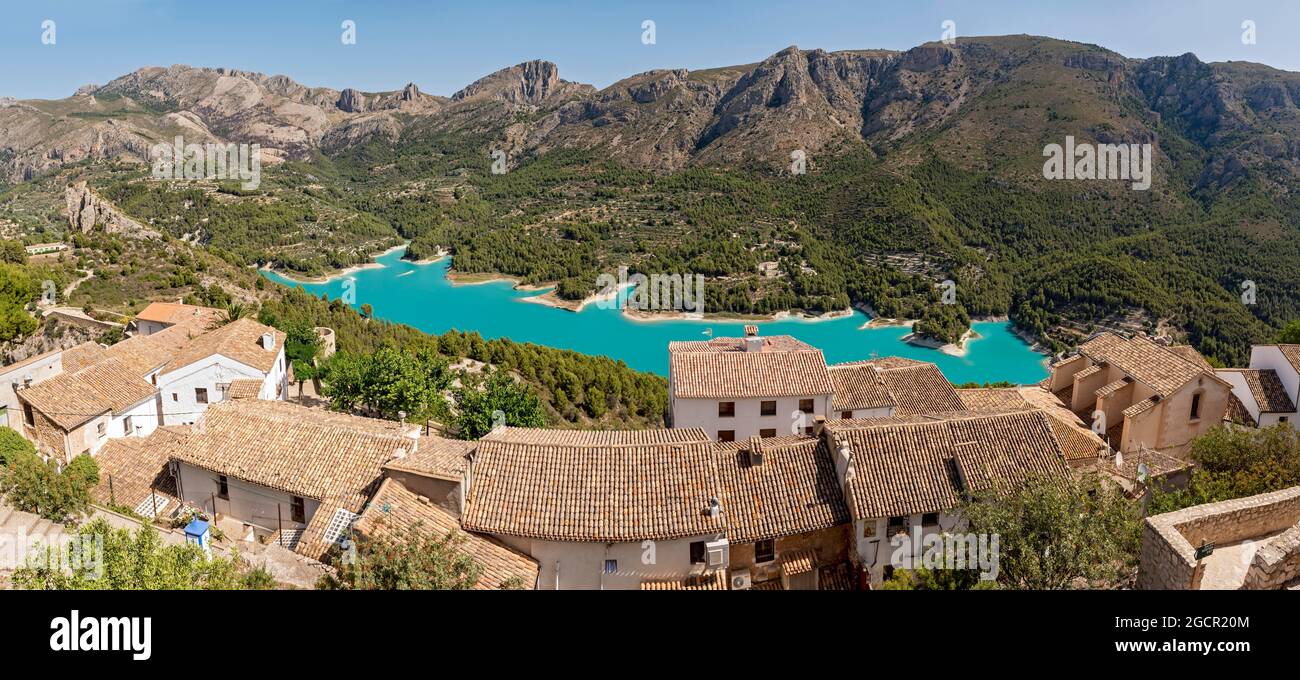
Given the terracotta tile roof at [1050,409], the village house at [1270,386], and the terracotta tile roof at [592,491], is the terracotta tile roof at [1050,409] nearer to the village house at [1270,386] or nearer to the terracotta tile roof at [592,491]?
the village house at [1270,386]

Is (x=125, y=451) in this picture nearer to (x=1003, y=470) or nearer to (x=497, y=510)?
(x=497, y=510)

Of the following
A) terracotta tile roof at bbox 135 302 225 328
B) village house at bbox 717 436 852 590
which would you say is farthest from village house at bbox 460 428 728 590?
terracotta tile roof at bbox 135 302 225 328

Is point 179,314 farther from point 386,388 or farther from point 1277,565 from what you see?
point 1277,565

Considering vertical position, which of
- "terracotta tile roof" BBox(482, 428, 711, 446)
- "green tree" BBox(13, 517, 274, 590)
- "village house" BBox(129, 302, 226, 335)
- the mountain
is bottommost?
"terracotta tile roof" BBox(482, 428, 711, 446)

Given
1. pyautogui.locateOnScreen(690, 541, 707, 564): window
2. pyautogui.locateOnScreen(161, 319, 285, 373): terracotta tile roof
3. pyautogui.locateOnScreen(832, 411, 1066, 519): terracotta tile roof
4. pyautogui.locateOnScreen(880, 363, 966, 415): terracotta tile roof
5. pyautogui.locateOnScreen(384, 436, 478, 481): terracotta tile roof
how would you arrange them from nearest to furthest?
pyautogui.locateOnScreen(384, 436, 478, 481): terracotta tile roof, pyautogui.locateOnScreen(690, 541, 707, 564): window, pyautogui.locateOnScreen(832, 411, 1066, 519): terracotta tile roof, pyautogui.locateOnScreen(161, 319, 285, 373): terracotta tile roof, pyautogui.locateOnScreen(880, 363, 966, 415): terracotta tile roof

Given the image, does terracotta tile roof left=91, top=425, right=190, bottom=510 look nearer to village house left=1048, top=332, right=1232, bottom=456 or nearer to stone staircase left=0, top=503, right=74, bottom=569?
stone staircase left=0, top=503, right=74, bottom=569

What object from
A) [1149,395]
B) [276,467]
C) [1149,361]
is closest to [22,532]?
[276,467]
